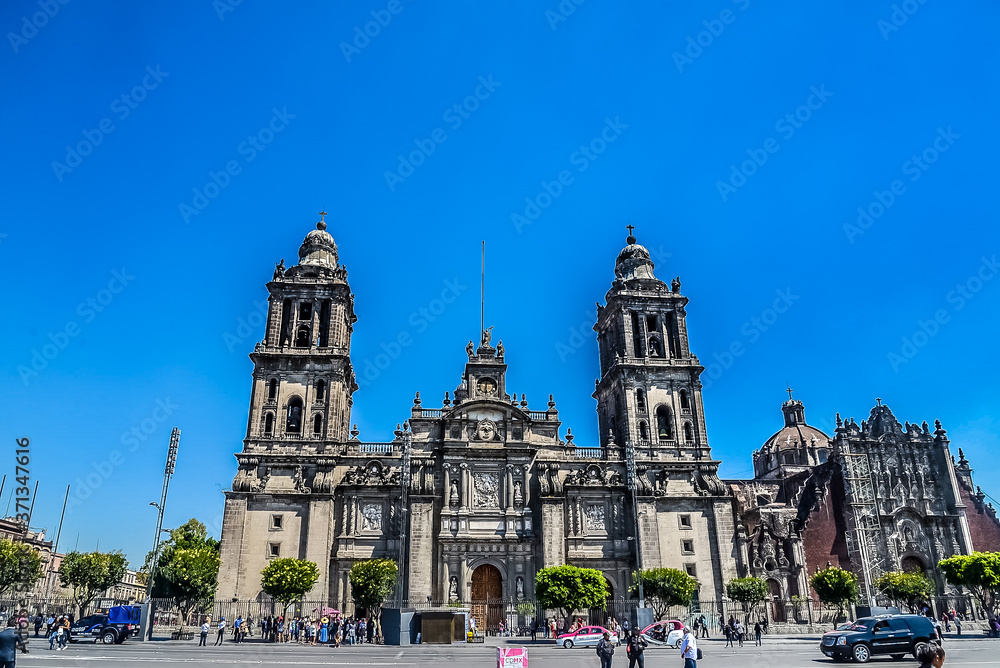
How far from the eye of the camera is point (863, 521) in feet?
180

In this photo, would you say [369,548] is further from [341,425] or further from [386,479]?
[341,425]

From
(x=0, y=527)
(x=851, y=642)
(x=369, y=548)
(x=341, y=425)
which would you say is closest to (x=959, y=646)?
(x=851, y=642)

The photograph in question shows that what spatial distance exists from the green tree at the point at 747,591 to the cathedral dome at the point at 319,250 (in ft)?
121

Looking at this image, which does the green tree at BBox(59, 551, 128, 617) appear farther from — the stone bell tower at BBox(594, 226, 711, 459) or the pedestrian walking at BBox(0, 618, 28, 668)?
the pedestrian walking at BBox(0, 618, 28, 668)

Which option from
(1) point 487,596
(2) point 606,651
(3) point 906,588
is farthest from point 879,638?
(3) point 906,588

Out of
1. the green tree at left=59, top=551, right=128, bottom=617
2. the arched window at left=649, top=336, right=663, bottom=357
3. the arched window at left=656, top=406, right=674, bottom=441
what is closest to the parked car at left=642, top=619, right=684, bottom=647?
the arched window at left=656, top=406, right=674, bottom=441

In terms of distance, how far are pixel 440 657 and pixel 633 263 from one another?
39506 millimetres

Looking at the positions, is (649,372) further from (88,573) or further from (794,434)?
(88,573)

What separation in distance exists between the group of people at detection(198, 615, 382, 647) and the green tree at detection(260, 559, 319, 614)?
4.17ft

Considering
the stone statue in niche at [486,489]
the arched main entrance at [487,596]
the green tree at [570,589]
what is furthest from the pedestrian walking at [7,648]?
the stone statue in niche at [486,489]

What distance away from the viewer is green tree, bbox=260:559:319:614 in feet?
130

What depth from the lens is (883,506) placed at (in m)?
56.2

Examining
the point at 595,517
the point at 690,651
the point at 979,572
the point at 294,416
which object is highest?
the point at 294,416

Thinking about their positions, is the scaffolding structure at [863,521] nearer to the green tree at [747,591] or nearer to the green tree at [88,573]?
the green tree at [747,591]
